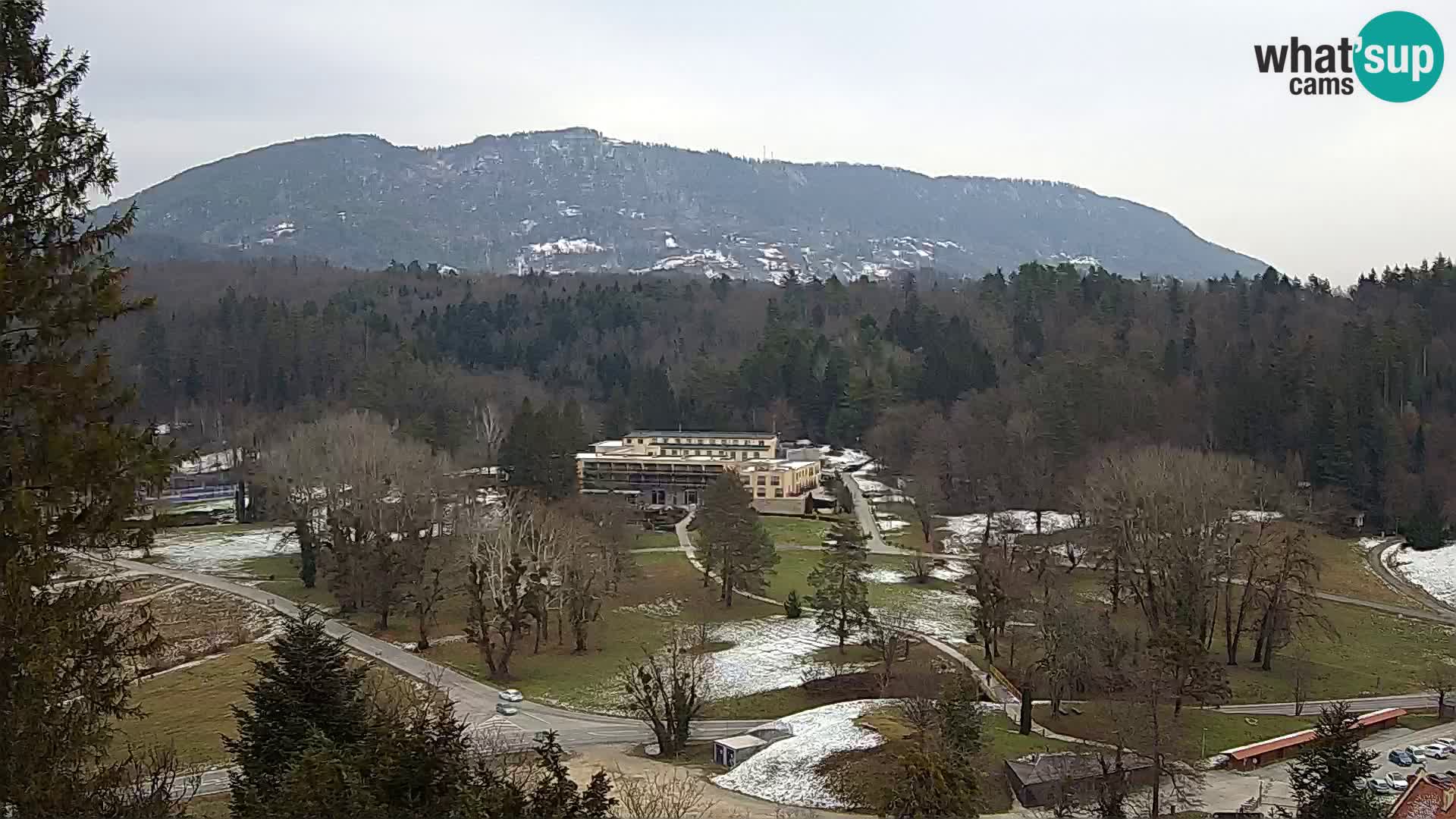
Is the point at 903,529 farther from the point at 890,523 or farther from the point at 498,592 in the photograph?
the point at 498,592

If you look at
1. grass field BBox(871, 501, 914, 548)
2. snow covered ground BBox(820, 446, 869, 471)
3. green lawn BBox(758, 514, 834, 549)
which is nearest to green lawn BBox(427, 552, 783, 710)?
green lawn BBox(758, 514, 834, 549)

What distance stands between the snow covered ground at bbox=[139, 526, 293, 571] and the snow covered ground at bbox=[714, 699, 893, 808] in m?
27.5

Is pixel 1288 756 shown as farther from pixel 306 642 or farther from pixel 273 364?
pixel 273 364

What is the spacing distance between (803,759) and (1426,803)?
1038 centimetres

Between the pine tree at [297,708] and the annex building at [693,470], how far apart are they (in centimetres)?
3754

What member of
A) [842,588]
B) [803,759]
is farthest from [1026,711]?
[842,588]

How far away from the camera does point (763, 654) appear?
101 ft

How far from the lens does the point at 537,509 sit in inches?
1497

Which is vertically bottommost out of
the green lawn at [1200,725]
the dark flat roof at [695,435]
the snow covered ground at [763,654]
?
the green lawn at [1200,725]

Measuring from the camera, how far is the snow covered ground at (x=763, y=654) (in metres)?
28.0

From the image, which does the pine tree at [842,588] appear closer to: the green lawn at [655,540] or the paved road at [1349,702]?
the paved road at [1349,702]

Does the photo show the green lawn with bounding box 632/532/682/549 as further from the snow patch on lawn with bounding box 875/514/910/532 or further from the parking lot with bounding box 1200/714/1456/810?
the parking lot with bounding box 1200/714/1456/810

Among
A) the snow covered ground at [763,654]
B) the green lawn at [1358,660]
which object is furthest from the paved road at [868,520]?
the green lawn at [1358,660]

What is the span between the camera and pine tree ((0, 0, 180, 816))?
754cm
